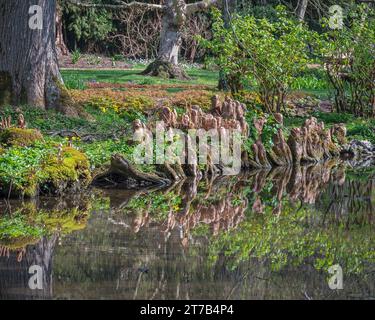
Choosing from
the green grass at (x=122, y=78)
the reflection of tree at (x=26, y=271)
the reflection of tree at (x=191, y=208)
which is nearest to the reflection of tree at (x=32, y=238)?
the reflection of tree at (x=26, y=271)

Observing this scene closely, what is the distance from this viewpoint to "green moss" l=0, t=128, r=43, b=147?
15367mm

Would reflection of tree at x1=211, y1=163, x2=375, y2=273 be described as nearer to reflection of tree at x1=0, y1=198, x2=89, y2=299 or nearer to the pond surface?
the pond surface

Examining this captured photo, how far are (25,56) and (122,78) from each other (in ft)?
33.3

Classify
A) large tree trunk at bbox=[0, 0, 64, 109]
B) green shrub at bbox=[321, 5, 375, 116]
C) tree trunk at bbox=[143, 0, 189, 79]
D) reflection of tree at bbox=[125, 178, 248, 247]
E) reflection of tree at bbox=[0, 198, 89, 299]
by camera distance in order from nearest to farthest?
1. reflection of tree at bbox=[0, 198, 89, 299]
2. reflection of tree at bbox=[125, 178, 248, 247]
3. large tree trunk at bbox=[0, 0, 64, 109]
4. green shrub at bbox=[321, 5, 375, 116]
5. tree trunk at bbox=[143, 0, 189, 79]

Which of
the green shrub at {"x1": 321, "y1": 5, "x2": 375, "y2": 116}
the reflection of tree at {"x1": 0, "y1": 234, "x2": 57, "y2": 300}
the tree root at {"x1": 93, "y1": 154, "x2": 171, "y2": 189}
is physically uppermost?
the green shrub at {"x1": 321, "y1": 5, "x2": 375, "y2": 116}

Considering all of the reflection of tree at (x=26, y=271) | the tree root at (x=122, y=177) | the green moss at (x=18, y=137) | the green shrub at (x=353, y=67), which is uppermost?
the green shrub at (x=353, y=67)

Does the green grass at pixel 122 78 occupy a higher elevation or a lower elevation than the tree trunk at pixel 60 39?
lower

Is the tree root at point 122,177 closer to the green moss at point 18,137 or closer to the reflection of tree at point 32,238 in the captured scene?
the green moss at point 18,137

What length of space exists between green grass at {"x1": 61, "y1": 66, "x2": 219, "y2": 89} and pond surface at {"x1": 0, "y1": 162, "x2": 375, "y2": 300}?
39.4 feet

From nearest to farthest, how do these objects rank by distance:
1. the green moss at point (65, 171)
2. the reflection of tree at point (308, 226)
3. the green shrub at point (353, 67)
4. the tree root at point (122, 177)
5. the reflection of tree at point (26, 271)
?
1. the reflection of tree at point (26, 271)
2. the reflection of tree at point (308, 226)
3. the green moss at point (65, 171)
4. the tree root at point (122, 177)
5. the green shrub at point (353, 67)

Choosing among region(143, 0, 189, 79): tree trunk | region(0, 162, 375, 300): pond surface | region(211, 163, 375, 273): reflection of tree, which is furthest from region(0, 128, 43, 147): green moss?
region(143, 0, 189, 79): tree trunk

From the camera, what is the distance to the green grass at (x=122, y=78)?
28.1m

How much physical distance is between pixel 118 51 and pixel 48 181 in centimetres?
2939

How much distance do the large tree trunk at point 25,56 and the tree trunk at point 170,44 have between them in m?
11.7
